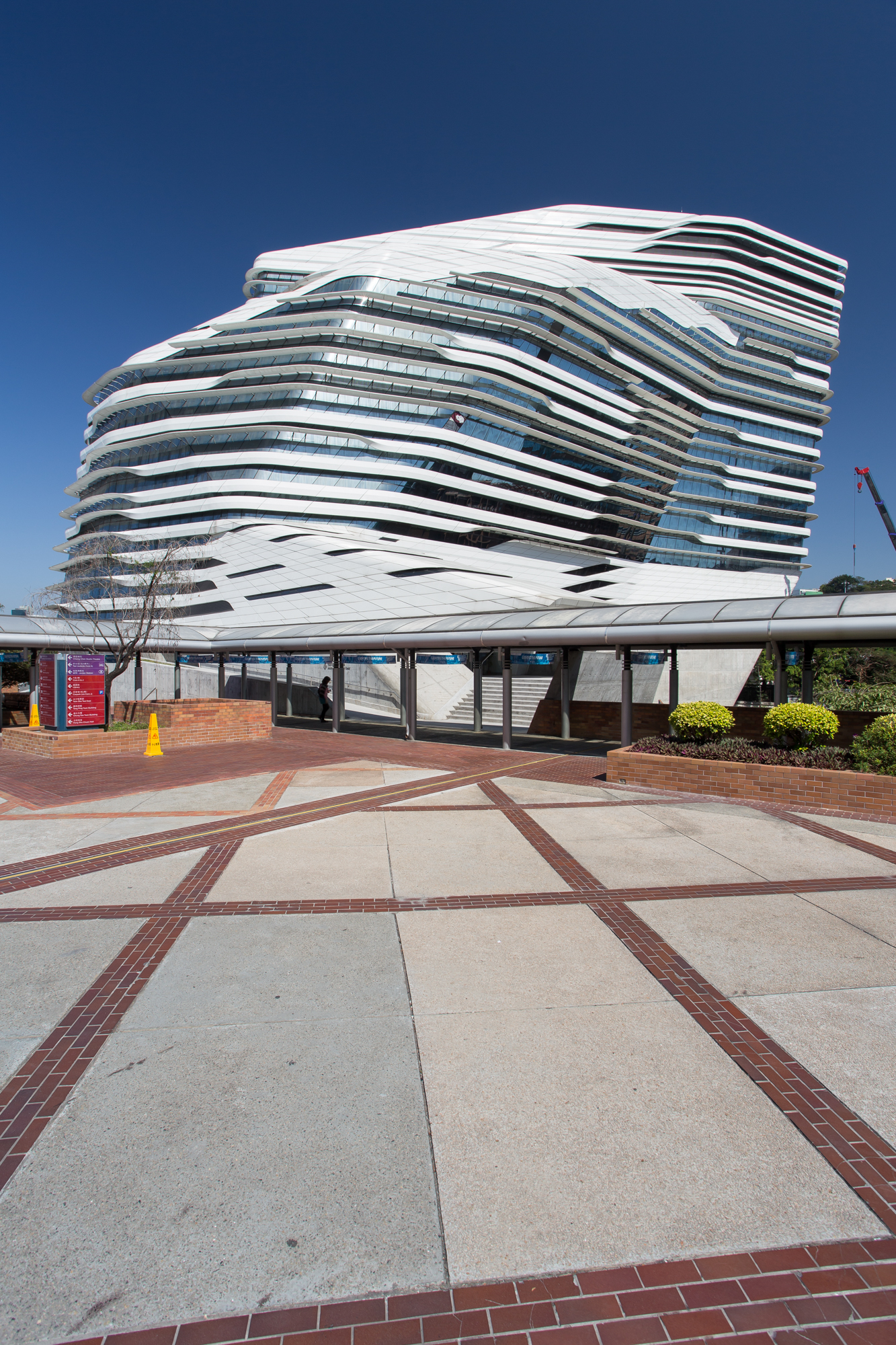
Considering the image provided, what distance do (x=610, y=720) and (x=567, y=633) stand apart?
5444 mm

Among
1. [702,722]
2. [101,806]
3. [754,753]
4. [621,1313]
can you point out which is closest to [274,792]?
[101,806]

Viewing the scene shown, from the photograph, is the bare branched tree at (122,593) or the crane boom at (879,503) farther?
the crane boom at (879,503)

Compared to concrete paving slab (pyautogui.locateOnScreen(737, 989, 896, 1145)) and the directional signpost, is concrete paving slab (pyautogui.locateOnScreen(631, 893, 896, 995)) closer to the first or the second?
concrete paving slab (pyautogui.locateOnScreen(737, 989, 896, 1145))

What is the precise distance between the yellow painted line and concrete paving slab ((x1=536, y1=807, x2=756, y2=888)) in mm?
2799

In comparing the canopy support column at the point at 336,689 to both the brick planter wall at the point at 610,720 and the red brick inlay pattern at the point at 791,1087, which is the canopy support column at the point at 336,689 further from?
the red brick inlay pattern at the point at 791,1087

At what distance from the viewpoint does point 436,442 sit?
193ft

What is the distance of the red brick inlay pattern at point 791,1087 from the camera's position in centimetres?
293

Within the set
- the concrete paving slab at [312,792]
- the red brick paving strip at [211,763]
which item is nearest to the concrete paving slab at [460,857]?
the concrete paving slab at [312,792]

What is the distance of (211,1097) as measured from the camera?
345 cm

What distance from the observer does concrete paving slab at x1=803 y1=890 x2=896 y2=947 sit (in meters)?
5.57

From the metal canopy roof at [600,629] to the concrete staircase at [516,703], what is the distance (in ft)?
20.2

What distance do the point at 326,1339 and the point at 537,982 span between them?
2658 millimetres

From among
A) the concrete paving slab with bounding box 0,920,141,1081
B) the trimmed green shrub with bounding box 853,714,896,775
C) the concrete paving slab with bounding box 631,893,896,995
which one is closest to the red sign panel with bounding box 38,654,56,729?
the concrete paving slab with bounding box 0,920,141,1081

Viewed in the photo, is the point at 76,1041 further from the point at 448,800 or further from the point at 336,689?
the point at 336,689
